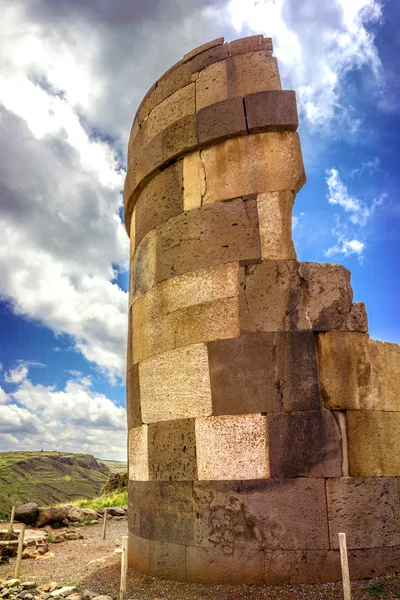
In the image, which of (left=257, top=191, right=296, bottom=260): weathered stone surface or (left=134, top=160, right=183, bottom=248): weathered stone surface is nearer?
(left=257, top=191, right=296, bottom=260): weathered stone surface

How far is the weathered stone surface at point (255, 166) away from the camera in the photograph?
5.00 m

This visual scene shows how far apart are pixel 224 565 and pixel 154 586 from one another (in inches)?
31.4

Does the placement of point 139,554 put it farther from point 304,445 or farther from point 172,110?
point 172,110

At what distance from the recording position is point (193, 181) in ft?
17.8

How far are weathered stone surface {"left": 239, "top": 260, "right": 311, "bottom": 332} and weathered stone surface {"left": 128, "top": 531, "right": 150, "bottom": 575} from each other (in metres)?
2.63

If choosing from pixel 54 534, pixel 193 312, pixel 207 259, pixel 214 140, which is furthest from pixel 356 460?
pixel 54 534

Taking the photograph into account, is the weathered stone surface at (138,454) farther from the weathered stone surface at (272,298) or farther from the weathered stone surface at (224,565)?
the weathered stone surface at (272,298)

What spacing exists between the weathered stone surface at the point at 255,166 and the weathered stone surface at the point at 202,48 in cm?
150

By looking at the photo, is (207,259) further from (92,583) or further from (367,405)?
(92,583)

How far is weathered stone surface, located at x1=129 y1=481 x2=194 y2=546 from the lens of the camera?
4512 mm

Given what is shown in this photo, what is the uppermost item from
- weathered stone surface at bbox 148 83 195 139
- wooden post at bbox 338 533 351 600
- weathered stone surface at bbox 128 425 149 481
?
weathered stone surface at bbox 148 83 195 139

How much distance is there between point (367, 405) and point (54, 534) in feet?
27.4

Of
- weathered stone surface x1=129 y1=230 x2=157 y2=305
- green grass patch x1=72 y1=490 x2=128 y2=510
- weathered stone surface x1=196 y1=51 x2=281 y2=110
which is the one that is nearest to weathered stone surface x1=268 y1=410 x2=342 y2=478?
weathered stone surface x1=129 y1=230 x2=157 y2=305

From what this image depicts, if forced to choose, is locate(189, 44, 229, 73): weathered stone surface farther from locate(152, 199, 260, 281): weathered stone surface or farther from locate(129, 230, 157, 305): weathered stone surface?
locate(129, 230, 157, 305): weathered stone surface
